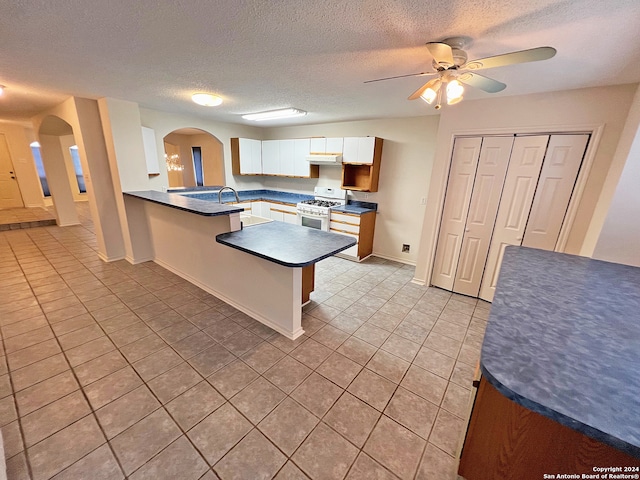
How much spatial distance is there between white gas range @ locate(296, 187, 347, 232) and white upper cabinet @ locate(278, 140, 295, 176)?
2.16ft

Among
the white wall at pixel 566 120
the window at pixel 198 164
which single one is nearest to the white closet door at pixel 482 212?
the white wall at pixel 566 120

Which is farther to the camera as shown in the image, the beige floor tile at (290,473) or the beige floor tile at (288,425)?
the beige floor tile at (288,425)

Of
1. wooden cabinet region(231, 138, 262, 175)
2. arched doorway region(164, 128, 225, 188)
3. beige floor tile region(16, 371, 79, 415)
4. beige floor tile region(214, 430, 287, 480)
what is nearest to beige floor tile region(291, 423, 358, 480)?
beige floor tile region(214, 430, 287, 480)

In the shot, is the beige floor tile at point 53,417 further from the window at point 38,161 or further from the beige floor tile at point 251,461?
the window at point 38,161

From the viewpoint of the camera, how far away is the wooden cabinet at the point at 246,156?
5.07m

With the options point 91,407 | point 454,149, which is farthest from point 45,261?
point 454,149

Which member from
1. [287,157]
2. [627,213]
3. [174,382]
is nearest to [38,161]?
[287,157]

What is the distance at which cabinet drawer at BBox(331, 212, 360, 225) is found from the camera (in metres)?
4.16

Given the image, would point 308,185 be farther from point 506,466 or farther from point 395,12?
point 506,466

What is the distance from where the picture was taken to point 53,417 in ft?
5.06

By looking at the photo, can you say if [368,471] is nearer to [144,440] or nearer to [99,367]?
[144,440]

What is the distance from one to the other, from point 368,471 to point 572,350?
1.15m

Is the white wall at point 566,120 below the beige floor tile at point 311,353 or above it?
above

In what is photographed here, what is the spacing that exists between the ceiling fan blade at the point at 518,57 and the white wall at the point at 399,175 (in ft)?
8.06
